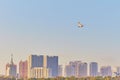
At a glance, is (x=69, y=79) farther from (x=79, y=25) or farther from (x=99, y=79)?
(x=79, y=25)

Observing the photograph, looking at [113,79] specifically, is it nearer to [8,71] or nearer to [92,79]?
[92,79]

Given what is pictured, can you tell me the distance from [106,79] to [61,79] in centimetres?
756

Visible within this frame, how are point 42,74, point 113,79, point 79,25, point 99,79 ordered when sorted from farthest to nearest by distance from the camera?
point 42,74 → point 113,79 → point 99,79 → point 79,25

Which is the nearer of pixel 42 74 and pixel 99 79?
pixel 99 79

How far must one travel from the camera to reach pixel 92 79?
2859 inches

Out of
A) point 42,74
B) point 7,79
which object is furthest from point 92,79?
point 42,74

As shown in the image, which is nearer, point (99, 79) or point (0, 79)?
point (99, 79)

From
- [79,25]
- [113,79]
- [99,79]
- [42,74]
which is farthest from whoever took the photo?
[42,74]

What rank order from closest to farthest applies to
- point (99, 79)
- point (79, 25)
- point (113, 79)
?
point (79, 25)
point (99, 79)
point (113, 79)

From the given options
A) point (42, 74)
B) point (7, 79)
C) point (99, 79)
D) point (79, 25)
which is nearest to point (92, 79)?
point (99, 79)

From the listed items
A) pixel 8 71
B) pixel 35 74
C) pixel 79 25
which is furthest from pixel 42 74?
pixel 79 25

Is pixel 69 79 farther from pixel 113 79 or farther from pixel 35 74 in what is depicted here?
pixel 35 74

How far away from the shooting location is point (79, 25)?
23.2 metres

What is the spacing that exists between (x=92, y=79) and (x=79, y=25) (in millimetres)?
50130
